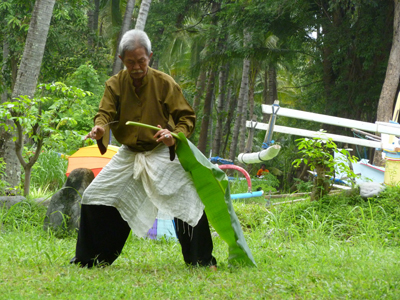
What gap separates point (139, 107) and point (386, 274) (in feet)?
7.74

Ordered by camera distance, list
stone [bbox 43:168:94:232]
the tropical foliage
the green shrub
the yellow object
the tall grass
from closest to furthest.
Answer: stone [bbox 43:168:94:232]
the green shrub
the yellow object
the tall grass
the tropical foliage

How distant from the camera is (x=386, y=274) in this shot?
3.85 m

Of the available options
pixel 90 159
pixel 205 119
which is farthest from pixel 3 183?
pixel 205 119

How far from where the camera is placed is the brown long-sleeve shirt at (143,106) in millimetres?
4125

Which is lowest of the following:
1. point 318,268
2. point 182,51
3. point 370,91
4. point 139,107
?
point 318,268

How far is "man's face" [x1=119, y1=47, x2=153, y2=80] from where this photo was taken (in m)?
3.96

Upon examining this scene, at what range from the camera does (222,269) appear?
13.8 feet

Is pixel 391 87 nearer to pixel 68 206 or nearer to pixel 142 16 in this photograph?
pixel 142 16

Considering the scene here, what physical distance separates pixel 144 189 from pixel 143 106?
0.69 meters

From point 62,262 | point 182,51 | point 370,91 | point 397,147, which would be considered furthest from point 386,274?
point 182,51

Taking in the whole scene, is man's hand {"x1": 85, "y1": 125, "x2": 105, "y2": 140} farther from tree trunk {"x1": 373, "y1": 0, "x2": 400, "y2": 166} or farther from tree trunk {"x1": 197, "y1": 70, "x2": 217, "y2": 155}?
tree trunk {"x1": 197, "y1": 70, "x2": 217, "y2": 155}

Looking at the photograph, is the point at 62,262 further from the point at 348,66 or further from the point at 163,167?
the point at 348,66

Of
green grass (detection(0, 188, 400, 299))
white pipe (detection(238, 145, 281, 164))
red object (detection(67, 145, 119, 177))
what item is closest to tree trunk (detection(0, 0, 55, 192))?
red object (detection(67, 145, 119, 177))

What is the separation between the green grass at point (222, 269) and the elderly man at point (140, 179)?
10.5 inches
